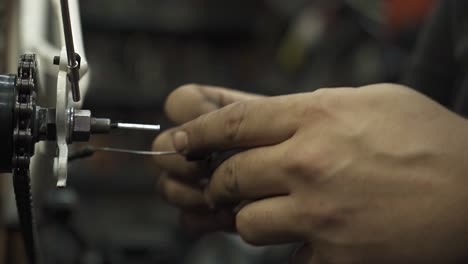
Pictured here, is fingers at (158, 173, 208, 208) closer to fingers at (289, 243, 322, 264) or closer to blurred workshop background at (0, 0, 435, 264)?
fingers at (289, 243, 322, 264)

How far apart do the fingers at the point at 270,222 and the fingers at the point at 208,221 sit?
12cm

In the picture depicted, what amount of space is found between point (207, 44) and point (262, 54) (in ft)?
0.68

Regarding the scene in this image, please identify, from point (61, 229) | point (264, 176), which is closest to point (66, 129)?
point (264, 176)

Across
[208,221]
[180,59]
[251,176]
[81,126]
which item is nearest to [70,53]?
[81,126]

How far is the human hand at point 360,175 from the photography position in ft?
1.37

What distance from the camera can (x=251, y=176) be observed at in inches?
18.5

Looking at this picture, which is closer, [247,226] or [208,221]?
[247,226]

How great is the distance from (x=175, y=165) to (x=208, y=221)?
69mm

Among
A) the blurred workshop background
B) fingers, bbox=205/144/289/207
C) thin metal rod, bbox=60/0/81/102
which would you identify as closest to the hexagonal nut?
thin metal rod, bbox=60/0/81/102

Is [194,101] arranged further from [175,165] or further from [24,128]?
[24,128]

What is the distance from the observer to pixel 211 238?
142cm

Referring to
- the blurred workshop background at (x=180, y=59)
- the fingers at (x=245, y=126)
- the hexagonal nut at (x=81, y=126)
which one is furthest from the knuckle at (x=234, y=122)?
the blurred workshop background at (x=180, y=59)

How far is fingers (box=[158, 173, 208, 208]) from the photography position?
24.2 inches

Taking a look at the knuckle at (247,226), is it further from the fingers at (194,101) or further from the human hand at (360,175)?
the fingers at (194,101)
